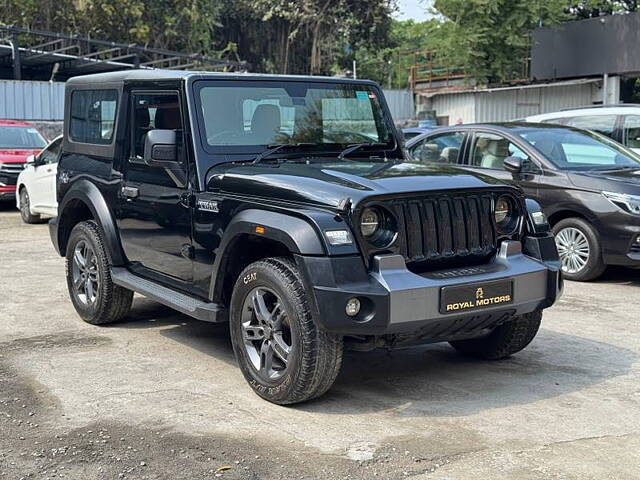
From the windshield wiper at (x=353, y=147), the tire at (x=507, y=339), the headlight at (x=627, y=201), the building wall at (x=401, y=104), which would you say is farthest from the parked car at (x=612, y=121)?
the building wall at (x=401, y=104)

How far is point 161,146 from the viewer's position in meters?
5.66

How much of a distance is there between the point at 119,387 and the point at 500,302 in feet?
7.76

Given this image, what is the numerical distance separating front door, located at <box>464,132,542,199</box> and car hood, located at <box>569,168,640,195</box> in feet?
1.46

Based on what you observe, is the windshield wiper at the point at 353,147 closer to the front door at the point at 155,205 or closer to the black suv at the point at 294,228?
the black suv at the point at 294,228

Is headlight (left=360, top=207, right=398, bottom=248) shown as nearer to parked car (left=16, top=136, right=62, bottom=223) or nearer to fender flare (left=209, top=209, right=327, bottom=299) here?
fender flare (left=209, top=209, right=327, bottom=299)

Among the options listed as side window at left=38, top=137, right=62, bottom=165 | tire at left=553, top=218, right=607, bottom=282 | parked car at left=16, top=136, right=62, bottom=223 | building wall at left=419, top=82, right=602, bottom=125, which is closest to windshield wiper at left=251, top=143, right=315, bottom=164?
tire at left=553, top=218, right=607, bottom=282

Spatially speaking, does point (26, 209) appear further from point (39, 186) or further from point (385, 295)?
point (385, 295)

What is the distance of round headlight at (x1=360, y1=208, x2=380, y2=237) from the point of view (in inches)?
186

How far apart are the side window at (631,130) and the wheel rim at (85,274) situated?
715 cm

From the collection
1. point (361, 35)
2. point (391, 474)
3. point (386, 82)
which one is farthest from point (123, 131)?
point (386, 82)

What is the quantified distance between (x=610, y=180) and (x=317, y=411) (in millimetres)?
4941

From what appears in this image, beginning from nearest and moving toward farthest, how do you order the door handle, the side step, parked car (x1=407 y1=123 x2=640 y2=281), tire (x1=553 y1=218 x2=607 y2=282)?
the side step < the door handle < parked car (x1=407 y1=123 x2=640 y2=281) < tire (x1=553 y1=218 x2=607 y2=282)

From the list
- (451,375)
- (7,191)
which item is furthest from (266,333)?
(7,191)

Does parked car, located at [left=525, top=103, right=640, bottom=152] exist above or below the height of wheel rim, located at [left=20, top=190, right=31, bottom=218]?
above
